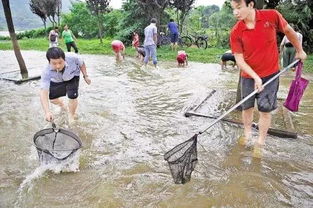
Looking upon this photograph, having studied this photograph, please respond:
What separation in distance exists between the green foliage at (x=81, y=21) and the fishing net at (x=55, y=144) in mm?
30887

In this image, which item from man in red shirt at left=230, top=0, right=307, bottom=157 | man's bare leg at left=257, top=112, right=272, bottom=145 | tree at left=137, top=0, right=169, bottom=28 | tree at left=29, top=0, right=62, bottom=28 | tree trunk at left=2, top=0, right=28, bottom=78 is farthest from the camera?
tree at left=29, top=0, right=62, bottom=28

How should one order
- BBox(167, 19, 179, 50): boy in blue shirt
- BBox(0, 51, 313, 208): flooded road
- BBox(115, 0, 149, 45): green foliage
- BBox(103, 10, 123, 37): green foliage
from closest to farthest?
BBox(0, 51, 313, 208): flooded road, BBox(167, 19, 179, 50): boy in blue shirt, BBox(115, 0, 149, 45): green foliage, BBox(103, 10, 123, 37): green foliage

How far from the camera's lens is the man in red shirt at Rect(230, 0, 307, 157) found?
11.2ft

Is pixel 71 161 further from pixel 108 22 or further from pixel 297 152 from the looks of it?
pixel 108 22

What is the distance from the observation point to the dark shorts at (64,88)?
4973mm

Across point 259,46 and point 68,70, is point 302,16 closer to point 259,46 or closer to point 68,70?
point 259,46

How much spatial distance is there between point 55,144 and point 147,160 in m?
1.12

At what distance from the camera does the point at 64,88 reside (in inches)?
→ 199

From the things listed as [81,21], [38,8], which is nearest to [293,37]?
[38,8]

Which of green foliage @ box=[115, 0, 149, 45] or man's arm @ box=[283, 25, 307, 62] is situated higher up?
man's arm @ box=[283, 25, 307, 62]

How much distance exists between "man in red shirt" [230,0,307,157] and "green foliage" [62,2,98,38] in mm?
31077

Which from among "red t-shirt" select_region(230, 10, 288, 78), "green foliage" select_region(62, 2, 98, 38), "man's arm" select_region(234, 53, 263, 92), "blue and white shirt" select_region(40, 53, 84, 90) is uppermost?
"red t-shirt" select_region(230, 10, 288, 78)

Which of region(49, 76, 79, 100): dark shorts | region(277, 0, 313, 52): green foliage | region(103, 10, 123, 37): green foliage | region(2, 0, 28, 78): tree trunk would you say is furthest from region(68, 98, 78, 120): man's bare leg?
region(103, 10, 123, 37): green foliage

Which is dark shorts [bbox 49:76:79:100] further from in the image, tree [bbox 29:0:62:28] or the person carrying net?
tree [bbox 29:0:62:28]
